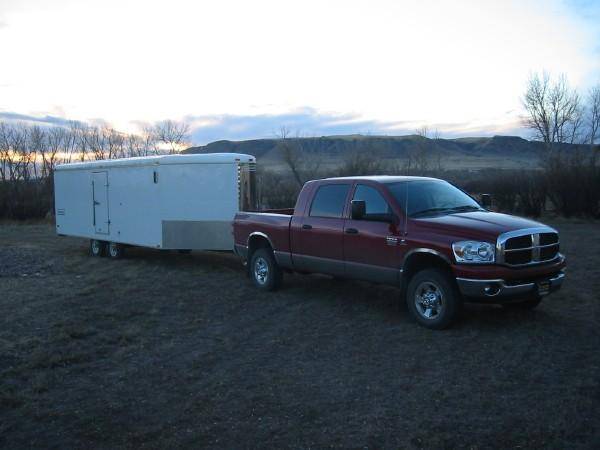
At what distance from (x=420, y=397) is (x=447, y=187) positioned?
420 cm

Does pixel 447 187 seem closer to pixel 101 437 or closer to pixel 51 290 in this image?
pixel 101 437

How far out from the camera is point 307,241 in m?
9.20

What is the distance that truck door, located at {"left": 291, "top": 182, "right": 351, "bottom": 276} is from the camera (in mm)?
8672

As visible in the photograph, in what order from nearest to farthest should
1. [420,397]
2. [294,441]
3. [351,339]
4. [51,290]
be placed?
[294,441]
[420,397]
[351,339]
[51,290]

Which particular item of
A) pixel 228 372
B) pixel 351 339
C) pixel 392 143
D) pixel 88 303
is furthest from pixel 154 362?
pixel 392 143

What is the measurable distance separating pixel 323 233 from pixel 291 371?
124 inches

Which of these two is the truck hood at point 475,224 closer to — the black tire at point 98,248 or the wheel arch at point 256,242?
the wheel arch at point 256,242

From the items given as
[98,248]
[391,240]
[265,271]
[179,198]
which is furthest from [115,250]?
[391,240]

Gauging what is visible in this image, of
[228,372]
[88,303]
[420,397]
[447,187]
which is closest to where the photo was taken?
[420,397]

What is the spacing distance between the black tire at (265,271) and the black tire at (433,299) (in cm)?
309

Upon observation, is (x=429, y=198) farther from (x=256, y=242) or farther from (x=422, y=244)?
(x=256, y=242)

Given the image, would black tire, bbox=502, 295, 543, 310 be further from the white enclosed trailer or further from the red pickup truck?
the white enclosed trailer

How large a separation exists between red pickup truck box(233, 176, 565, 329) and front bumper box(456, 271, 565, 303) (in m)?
0.01

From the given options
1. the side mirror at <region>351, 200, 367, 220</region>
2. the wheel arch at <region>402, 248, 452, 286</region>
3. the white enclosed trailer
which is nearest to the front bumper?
the wheel arch at <region>402, 248, 452, 286</region>
